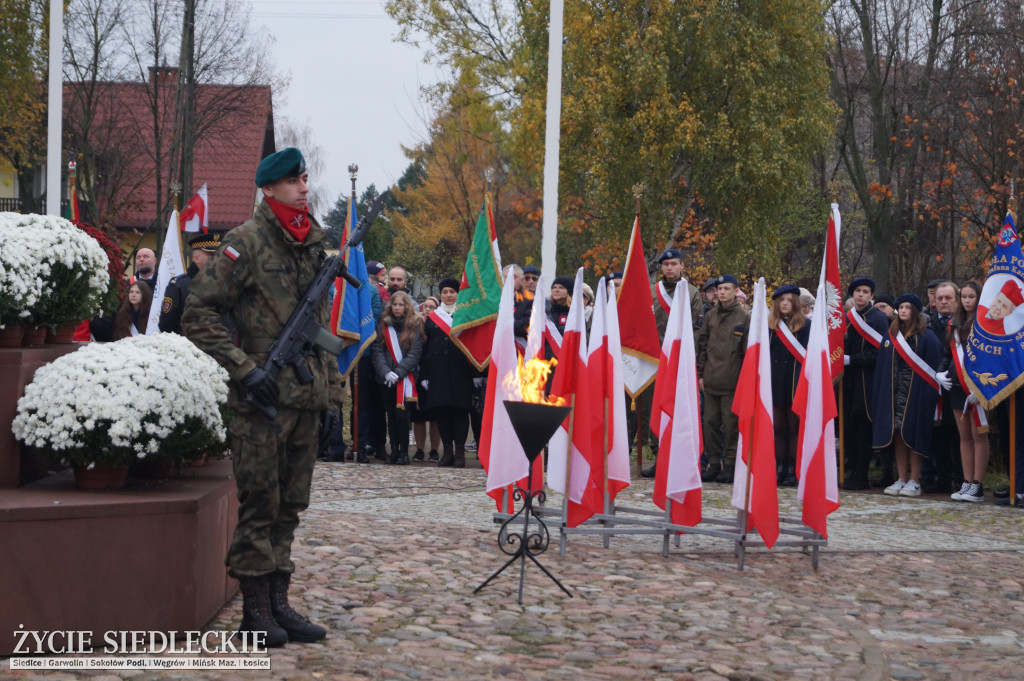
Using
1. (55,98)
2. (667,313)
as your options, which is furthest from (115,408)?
(55,98)

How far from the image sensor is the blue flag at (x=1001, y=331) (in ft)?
37.2

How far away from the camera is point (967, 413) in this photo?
38.5ft

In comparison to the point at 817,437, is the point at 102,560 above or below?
below

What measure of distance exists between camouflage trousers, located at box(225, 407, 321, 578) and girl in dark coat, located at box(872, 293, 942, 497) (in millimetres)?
8359

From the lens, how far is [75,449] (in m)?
5.47

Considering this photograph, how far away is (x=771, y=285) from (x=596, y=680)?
101ft

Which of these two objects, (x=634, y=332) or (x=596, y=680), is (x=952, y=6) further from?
(x=596, y=680)

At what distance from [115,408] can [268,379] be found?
856 mm

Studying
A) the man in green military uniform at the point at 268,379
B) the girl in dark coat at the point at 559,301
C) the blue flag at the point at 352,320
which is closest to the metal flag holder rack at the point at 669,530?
the man in green military uniform at the point at 268,379

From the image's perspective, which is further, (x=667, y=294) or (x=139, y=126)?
(x=139, y=126)

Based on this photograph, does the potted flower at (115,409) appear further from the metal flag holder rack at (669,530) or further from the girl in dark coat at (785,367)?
the girl in dark coat at (785,367)

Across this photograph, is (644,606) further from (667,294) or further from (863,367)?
(863,367)

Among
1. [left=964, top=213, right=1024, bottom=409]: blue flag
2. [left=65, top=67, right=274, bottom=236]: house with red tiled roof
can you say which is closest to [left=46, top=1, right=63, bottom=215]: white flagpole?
[left=964, top=213, right=1024, bottom=409]: blue flag

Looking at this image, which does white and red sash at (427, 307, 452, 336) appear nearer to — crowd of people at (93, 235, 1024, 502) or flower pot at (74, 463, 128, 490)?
crowd of people at (93, 235, 1024, 502)
